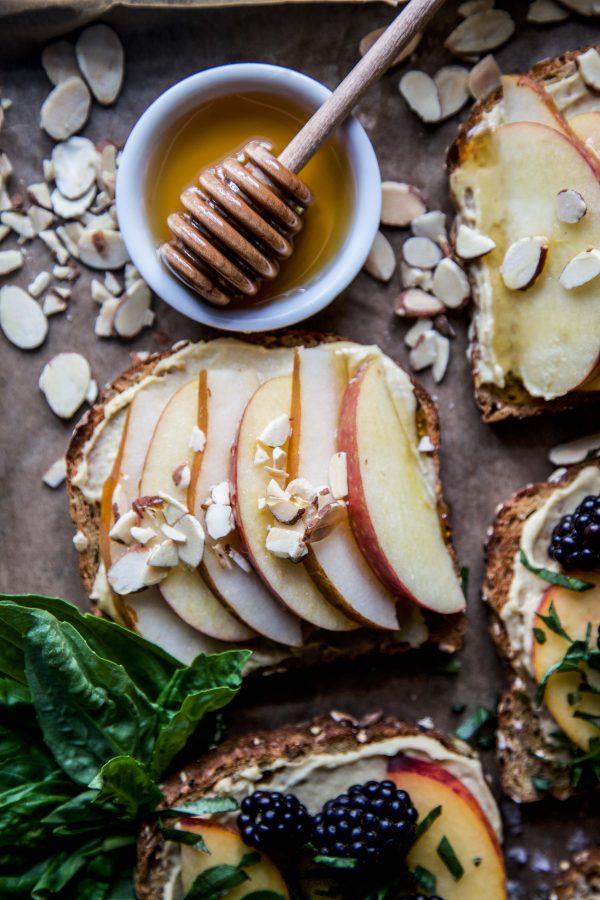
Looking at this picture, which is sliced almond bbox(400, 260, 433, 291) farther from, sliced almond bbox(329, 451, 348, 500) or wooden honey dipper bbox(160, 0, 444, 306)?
sliced almond bbox(329, 451, 348, 500)

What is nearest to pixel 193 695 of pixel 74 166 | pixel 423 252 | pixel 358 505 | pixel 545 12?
pixel 358 505

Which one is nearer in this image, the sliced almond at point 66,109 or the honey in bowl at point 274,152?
the honey in bowl at point 274,152

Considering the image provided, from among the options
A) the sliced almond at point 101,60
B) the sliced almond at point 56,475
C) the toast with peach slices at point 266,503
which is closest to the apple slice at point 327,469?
the toast with peach slices at point 266,503

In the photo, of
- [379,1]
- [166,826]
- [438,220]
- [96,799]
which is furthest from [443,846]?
[379,1]

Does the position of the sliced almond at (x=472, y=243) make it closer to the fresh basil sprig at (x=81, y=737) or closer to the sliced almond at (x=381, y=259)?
the sliced almond at (x=381, y=259)

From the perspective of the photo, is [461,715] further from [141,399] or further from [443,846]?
[141,399]

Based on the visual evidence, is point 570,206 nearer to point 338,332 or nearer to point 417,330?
point 417,330
